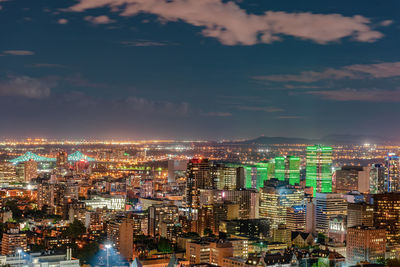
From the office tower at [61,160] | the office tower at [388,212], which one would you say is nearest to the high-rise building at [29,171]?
the office tower at [61,160]

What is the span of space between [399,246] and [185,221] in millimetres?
10907

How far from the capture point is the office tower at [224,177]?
44322 millimetres

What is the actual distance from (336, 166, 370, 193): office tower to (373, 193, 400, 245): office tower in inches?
622

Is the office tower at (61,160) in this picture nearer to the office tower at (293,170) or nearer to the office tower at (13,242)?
the office tower at (293,170)

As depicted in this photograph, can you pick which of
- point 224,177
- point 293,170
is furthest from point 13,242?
point 293,170

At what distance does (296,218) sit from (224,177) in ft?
38.1

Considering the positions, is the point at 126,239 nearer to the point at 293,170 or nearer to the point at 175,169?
the point at 293,170

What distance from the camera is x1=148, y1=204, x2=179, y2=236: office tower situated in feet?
106

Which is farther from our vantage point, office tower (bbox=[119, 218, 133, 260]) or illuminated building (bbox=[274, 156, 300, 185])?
illuminated building (bbox=[274, 156, 300, 185])

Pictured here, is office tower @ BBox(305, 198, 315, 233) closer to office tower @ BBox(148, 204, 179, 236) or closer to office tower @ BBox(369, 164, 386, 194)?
office tower @ BBox(148, 204, 179, 236)

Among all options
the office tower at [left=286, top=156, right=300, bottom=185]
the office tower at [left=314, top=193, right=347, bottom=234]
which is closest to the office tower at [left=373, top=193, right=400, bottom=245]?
the office tower at [left=314, top=193, right=347, bottom=234]

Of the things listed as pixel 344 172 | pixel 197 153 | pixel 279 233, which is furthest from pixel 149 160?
pixel 279 233

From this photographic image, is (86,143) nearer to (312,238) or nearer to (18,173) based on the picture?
(18,173)

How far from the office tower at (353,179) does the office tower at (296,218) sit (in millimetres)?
13783
